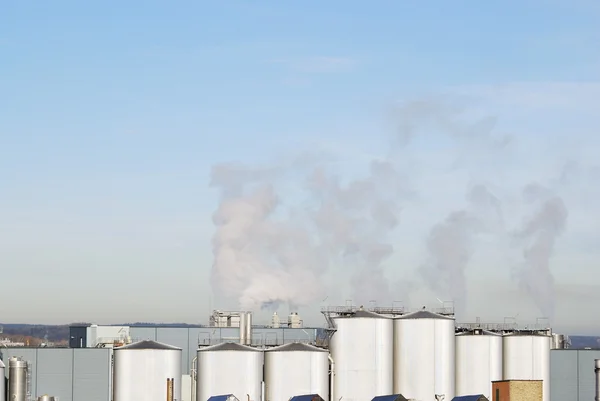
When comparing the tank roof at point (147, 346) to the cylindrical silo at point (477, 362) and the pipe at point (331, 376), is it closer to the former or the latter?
the pipe at point (331, 376)

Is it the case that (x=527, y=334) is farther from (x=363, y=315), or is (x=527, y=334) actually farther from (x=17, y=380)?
(x=17, y=380)

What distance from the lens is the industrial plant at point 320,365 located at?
3194 inches

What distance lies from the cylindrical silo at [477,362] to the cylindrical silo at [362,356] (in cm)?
628

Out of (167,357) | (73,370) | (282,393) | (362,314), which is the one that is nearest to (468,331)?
(362,314)

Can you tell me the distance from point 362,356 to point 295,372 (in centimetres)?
513

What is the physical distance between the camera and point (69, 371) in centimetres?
8531

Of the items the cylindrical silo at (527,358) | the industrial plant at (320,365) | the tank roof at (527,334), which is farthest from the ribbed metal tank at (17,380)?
the tank roof at (527,334)

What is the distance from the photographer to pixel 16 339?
151 meters

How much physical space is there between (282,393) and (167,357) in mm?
8188

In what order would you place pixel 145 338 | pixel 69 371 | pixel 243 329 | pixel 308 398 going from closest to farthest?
pixel 308 398
pixel 69 371
pixel 243 329
pixel 145 338

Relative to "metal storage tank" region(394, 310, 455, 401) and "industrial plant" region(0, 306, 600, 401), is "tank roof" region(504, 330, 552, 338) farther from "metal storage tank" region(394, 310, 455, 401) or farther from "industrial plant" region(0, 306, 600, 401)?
"metal storage tank" region(394, 310, 455, 401)

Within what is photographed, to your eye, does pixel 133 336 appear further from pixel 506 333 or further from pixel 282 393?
pixel 506 333

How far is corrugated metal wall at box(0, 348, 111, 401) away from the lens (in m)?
84.5

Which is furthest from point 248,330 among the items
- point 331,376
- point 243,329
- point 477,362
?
point 477,362
